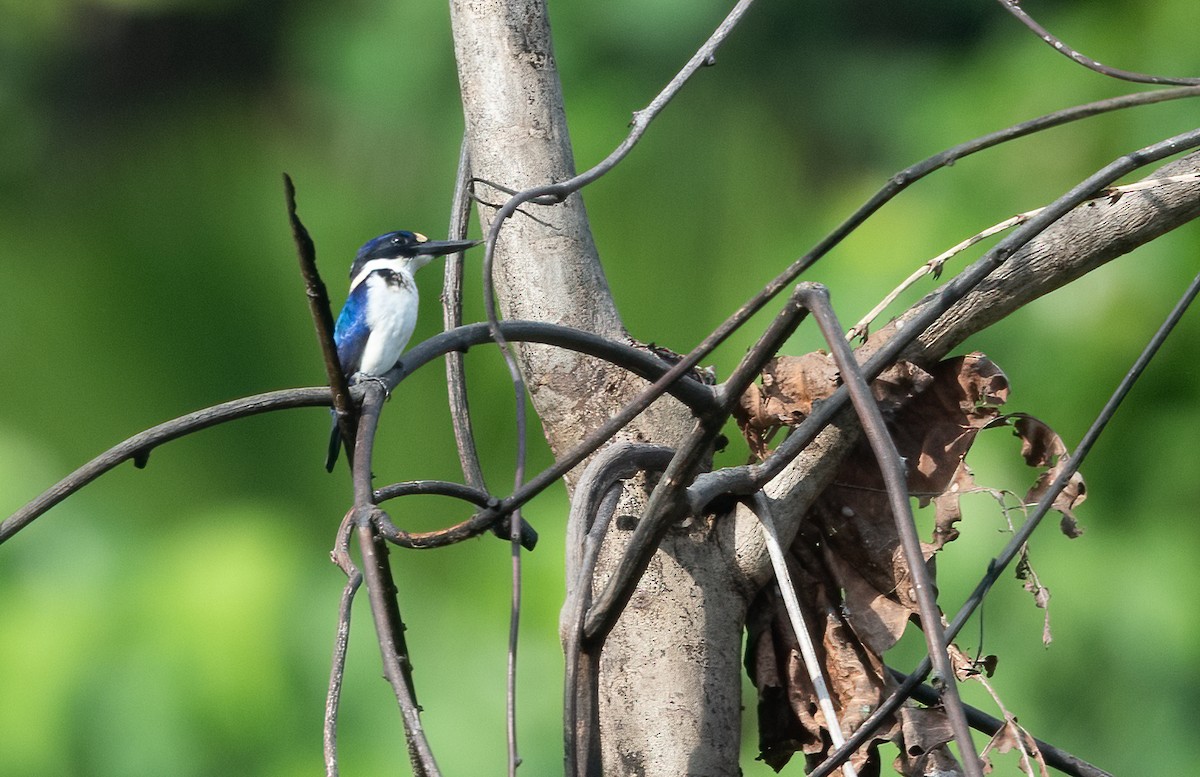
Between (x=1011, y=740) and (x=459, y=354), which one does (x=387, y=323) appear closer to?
(x=459, y=354)

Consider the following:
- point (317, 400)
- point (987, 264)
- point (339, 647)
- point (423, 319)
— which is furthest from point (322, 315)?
point (423, 319)

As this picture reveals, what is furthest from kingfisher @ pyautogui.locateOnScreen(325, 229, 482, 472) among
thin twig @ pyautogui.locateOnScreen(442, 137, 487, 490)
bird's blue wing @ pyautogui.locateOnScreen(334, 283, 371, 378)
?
thin twig @ pyautogui.locateOnScreen(442, 137, 487, 490)

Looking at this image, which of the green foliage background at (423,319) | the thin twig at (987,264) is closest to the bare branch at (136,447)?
the thin twig at (987,264)

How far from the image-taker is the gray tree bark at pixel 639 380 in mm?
1316

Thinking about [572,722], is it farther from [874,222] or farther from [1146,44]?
[1146,44]

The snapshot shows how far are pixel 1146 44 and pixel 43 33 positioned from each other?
336 centimetres

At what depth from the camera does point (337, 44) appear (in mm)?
3793

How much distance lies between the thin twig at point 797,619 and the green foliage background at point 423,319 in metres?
1.41

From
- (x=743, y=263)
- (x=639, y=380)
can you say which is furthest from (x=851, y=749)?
(x=743, y=263)

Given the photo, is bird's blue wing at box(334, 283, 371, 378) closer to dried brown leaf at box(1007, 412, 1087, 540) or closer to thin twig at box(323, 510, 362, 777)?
thin twig at box(323, 510, 362, 777)

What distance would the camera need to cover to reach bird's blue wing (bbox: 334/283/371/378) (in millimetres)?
2072

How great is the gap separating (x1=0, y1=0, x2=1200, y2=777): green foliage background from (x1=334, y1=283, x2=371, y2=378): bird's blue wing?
710 millimetres

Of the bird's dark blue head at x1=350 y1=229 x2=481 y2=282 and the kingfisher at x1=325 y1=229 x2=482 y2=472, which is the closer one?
the kingfisher at x1=325 y1=229 x2=482 y2=472

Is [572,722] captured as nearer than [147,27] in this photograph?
Yes
